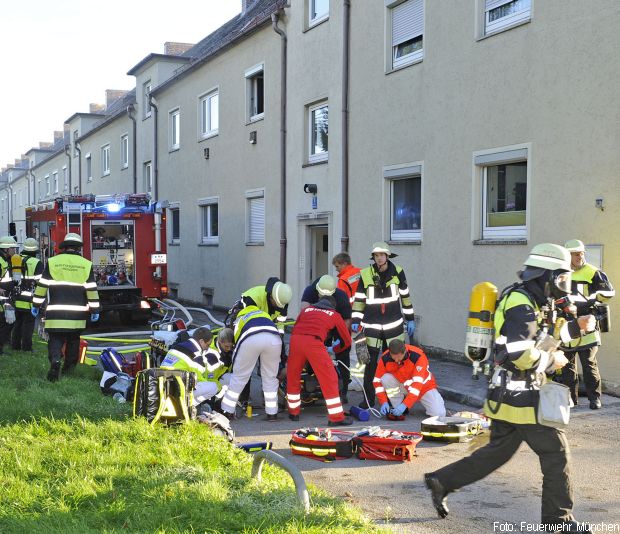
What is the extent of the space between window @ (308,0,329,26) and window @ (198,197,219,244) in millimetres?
6671

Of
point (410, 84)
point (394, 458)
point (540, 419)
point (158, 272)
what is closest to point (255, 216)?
point (158, 272)

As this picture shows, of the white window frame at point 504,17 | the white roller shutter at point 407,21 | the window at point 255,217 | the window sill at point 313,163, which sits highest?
the white roller shutter at point 407,21

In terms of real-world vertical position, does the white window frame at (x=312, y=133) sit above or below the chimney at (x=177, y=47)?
below

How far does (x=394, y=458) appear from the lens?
642 cm

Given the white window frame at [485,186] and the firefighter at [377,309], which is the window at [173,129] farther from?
the firefighter at [377,309]

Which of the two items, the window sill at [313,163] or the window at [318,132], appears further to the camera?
the window at [318,132]

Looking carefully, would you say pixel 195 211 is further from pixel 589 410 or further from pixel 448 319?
pixel 589 410

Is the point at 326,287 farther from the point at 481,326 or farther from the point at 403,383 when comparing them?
the point at 481,326

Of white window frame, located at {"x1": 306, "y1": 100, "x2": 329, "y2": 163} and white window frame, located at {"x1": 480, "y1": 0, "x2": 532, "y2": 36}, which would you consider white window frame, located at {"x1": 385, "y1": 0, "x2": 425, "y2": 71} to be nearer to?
white window frame, located at {"x1": 480, "y1": 0, "x2": 532, "y2": 36}

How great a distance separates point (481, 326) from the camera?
4.92 meters

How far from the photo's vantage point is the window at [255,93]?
1855 centimetres

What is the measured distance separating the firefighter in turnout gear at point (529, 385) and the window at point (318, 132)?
1064cm

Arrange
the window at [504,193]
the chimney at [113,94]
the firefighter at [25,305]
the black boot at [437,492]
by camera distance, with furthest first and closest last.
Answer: the chimney at [113,94] → the firefighter at [25,305] → the window at [504,193] → the black boot at [437,492]

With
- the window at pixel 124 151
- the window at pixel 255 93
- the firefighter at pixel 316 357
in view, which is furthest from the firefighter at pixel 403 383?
the window at pixel 124 151
